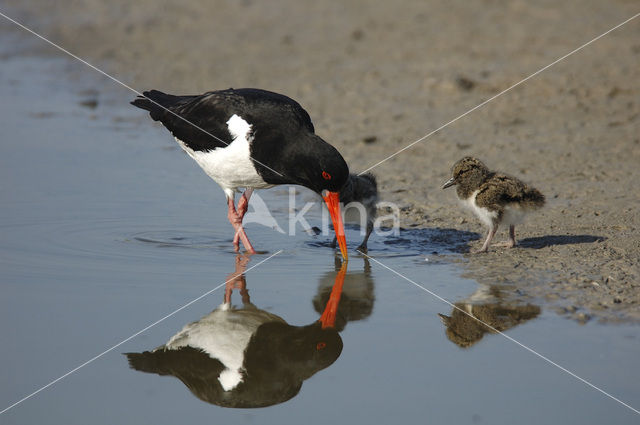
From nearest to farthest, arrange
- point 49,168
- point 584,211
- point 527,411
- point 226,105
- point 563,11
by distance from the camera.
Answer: point 527,411 → point 226,105 → point 584,211 → point 49,168 → point 563,11

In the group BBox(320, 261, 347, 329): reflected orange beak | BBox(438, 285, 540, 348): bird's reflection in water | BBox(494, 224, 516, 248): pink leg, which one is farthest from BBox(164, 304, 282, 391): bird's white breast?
BBox(494, 224, 516, 248): pink leg

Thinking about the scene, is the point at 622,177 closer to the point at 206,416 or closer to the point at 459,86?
the point at 459,86

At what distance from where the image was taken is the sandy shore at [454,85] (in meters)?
6.82

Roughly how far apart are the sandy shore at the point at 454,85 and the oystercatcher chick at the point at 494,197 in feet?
0.91

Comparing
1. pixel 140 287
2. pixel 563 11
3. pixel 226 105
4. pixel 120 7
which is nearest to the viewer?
pixel 140 287

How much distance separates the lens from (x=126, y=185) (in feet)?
28.9

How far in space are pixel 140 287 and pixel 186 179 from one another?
341 cm

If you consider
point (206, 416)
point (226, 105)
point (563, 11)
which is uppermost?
point (563, 11)

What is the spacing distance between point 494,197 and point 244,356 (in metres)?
2.96

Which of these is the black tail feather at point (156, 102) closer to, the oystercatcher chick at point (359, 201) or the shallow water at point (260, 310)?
the shallow water at point (260, 310)

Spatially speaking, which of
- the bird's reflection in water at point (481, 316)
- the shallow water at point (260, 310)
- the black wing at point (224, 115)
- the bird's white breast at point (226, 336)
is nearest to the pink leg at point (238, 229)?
the shallow water at point (260, 310)

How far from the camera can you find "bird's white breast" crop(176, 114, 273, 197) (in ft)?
22.0

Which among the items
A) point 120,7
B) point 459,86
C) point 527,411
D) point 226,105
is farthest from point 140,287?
point 120,7

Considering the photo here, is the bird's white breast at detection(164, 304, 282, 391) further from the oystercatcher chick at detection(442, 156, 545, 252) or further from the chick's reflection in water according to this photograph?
the oystercatcher chick at detection(442, 156, 545, 252)
